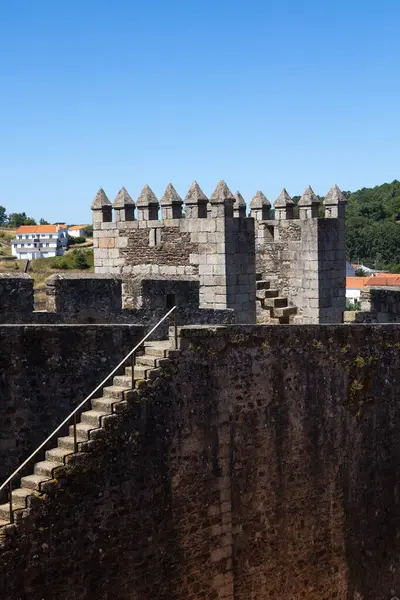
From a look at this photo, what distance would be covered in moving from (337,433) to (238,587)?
2.45m

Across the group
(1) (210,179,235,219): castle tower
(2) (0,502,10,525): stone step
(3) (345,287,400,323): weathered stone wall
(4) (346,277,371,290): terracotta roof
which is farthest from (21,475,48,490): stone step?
(4) (346,277,371,290): terracotta roof

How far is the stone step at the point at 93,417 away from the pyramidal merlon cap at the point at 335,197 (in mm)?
10123

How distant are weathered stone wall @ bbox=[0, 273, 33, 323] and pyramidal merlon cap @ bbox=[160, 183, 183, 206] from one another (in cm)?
562

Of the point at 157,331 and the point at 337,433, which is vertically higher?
the point at 157,331

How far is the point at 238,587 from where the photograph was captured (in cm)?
1235

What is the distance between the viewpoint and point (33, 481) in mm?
10258

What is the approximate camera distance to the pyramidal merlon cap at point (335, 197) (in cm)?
1980

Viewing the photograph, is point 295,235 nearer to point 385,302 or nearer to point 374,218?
point 385,302

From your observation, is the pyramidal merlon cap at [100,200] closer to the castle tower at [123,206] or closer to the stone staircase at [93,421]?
the castle tower at [123,206]

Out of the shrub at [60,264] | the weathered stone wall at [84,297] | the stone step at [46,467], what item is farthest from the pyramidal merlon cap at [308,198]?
the shrub at [60,264]

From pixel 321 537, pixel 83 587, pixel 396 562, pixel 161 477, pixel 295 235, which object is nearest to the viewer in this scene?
pixel 83 587

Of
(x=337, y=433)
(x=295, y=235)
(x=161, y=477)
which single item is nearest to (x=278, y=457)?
(x=337, y=433)

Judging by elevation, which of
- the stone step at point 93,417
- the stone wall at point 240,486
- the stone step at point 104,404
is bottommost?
the stone wall at point 240,486

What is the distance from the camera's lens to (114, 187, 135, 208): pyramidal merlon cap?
18.9m
